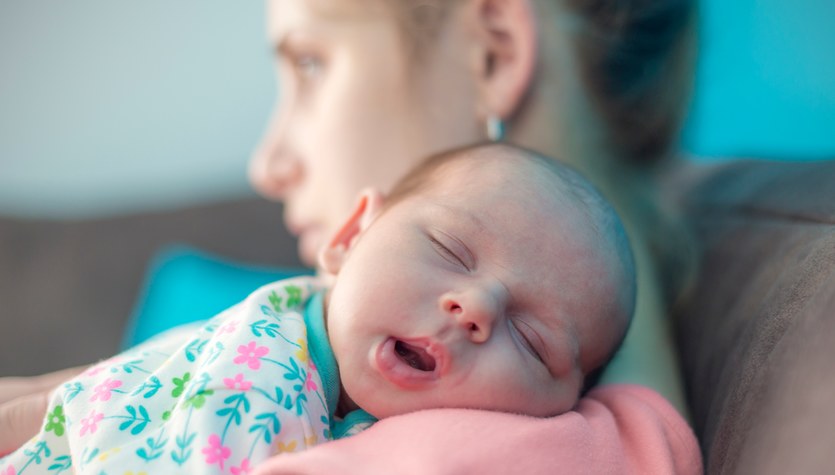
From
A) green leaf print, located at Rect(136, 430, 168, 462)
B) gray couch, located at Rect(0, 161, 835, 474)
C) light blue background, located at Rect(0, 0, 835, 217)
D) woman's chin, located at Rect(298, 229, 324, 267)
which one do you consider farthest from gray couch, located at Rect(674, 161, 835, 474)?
light blue background, located at Rect(0, 0, 835, 217)

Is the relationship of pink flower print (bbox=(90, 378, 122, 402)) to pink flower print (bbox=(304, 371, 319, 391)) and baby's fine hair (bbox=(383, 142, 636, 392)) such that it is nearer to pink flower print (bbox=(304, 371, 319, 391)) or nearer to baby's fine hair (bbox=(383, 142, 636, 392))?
pink flower print (bbox=(304, 371, 319, 391))

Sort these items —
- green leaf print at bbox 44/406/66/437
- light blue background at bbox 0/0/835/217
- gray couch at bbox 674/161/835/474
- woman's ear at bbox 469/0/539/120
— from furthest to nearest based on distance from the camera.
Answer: light blue background at bbox 0/0/835/217 < woman's ear at bbox 469/0/539/120 < green leaf print at bbox 44/406/66/437 < gray couch at bbox 674/161/835/474

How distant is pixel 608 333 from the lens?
0.91 m

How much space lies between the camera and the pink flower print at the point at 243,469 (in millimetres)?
718

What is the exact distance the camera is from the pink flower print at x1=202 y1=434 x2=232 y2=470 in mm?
709

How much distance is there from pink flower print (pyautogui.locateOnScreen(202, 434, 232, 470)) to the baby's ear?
0.33 m

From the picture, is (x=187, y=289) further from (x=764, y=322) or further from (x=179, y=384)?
(x=764, y=322)

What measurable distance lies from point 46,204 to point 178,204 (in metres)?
0.79

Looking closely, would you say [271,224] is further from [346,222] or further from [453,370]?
[453,370]

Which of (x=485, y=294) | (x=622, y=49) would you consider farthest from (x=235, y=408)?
(x=622, y=49)

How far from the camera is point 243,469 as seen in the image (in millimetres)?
721

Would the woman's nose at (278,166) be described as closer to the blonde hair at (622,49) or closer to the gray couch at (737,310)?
the blonde hair at (622,49)

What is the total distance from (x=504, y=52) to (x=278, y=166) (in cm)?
46

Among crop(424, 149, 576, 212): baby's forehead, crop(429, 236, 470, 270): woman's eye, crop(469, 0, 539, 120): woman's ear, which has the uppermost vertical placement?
crop(469, 0, 539, 120): woman's ear
